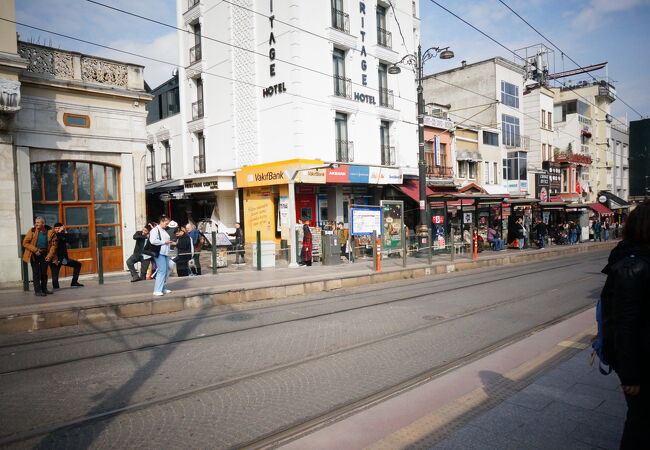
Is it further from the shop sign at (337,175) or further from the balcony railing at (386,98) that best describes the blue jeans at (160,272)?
the balcony railing at (386,98)

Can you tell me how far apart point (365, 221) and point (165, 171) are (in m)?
16.0

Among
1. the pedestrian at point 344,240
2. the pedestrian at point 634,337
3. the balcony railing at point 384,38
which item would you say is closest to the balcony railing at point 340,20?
the balcony railing at point 384,38

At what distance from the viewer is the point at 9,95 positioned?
1052 centimetres

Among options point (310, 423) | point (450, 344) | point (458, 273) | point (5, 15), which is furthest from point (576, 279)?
point (5, 15)

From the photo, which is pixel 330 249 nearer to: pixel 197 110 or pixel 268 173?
pixel 268 173

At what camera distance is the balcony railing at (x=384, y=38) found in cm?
2385

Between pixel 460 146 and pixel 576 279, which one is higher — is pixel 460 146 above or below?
above

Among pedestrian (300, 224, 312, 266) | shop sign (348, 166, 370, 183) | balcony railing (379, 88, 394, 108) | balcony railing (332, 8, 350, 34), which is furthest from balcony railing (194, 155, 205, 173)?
pedestrian (300, 224, 312, 266)

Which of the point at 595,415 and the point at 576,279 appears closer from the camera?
the point at 595,415

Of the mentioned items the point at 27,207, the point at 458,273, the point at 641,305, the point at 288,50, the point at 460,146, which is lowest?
the point at 458,273

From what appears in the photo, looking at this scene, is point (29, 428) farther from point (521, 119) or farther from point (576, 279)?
point (521, 119)

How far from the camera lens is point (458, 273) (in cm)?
1672

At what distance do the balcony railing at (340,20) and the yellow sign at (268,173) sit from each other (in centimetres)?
729

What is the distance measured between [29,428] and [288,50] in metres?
18.7
